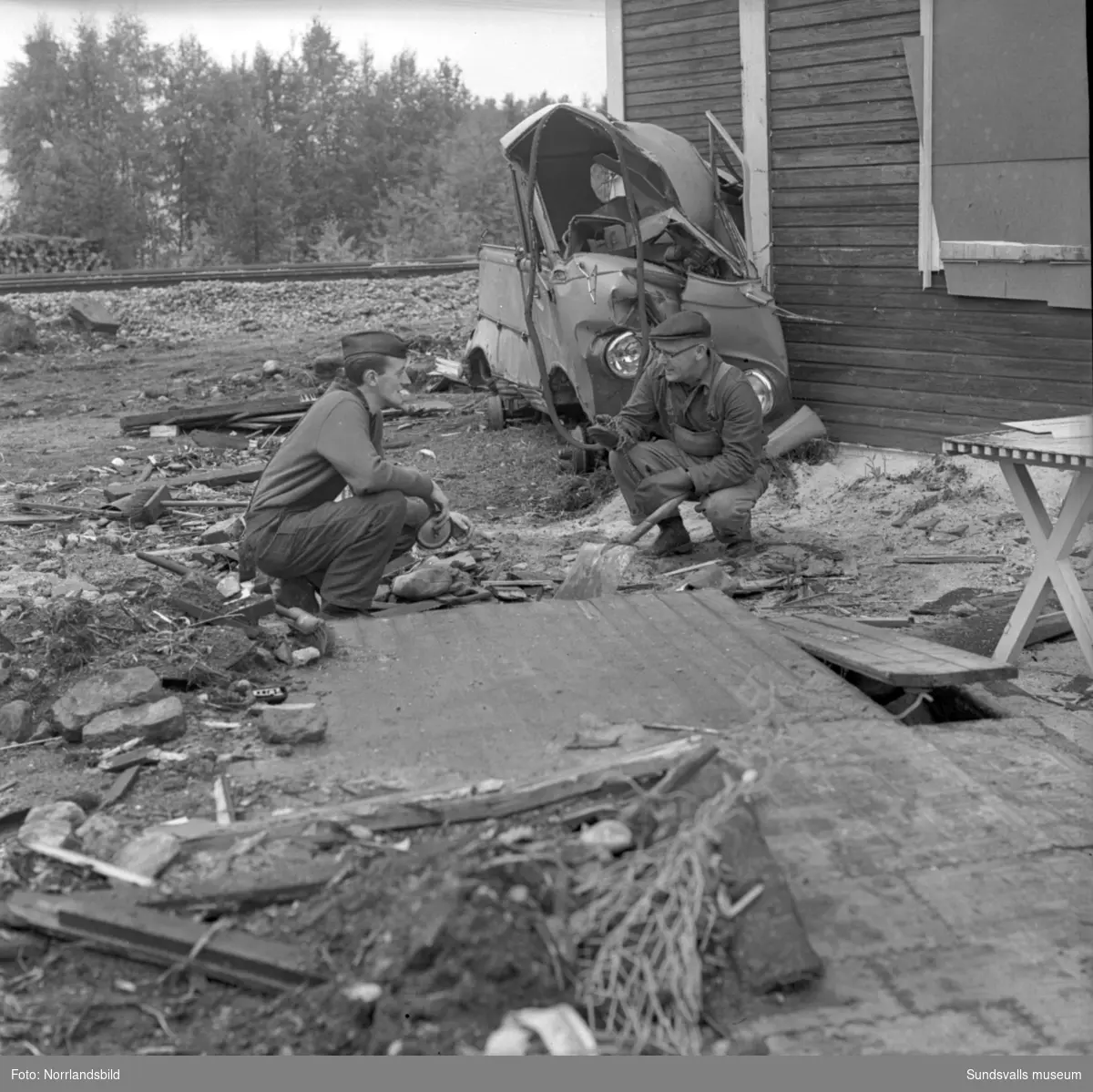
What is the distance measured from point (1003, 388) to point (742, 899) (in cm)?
728

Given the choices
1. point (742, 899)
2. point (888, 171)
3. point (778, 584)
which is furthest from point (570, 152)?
point (742, 899)

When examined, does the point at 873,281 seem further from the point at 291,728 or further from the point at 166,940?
the point at 166,940

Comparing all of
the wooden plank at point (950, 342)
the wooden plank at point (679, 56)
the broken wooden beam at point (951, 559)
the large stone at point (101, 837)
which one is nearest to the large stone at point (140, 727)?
the large stone at point (101, 837)

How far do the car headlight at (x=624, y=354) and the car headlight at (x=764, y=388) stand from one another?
2.86ft

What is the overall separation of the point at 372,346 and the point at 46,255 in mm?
24432

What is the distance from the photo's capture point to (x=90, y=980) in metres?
3.03

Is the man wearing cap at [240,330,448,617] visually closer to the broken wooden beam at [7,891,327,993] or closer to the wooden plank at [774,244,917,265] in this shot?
the broken wooden beam at [7,891,327,993]

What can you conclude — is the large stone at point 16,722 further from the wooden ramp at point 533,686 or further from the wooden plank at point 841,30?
the wooden plank at point 841,30

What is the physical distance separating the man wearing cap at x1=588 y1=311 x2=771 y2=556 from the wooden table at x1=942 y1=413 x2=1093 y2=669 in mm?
2253

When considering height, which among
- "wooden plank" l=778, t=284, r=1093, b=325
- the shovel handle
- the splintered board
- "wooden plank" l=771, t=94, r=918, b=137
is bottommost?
the splintered board

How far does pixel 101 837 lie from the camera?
11.9 feet

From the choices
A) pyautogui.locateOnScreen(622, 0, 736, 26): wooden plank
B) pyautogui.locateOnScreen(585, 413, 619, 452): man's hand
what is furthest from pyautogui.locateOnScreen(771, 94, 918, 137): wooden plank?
pyautogui.locateOnScreen(585, 413, 619, 452): man's hand

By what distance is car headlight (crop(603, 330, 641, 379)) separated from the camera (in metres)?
9.76

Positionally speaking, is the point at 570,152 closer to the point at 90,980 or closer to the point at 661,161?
the point at 661,161
